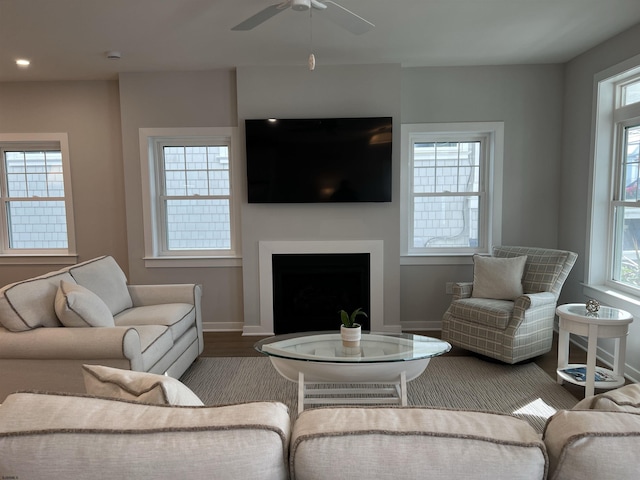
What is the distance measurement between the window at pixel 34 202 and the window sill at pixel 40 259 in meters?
0.05

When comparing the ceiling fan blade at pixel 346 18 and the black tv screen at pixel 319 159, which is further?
the black tv screen at pixel 319 159

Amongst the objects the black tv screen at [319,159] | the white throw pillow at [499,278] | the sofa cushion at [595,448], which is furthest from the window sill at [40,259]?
the sofa cushion at [595,448]

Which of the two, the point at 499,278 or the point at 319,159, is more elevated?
the point at 319,159

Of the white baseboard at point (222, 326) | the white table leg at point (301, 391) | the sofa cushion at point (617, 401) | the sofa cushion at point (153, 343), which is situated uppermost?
the sofa cushion at point (617, 401)

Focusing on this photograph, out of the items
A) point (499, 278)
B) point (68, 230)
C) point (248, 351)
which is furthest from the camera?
point (68, 230)

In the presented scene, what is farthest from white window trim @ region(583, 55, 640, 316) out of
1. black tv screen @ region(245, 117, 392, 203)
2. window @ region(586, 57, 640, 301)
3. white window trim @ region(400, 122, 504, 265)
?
black tv screen @ region(245, 117, 392, 203)

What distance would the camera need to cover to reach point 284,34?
3.37 metres

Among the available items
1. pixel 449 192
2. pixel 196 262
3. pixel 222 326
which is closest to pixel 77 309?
pixel 196 262

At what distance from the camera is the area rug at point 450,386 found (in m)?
2.86

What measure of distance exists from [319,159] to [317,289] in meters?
1.33

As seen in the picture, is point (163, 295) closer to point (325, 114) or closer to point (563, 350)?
point (325, 114)

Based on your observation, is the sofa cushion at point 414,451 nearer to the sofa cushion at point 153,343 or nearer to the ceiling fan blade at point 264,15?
the sofa cushion at point 153,343

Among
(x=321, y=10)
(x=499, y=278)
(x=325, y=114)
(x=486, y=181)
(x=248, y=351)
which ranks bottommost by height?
(x=248, y=351)

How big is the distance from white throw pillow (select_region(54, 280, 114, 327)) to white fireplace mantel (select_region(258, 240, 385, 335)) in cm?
182
